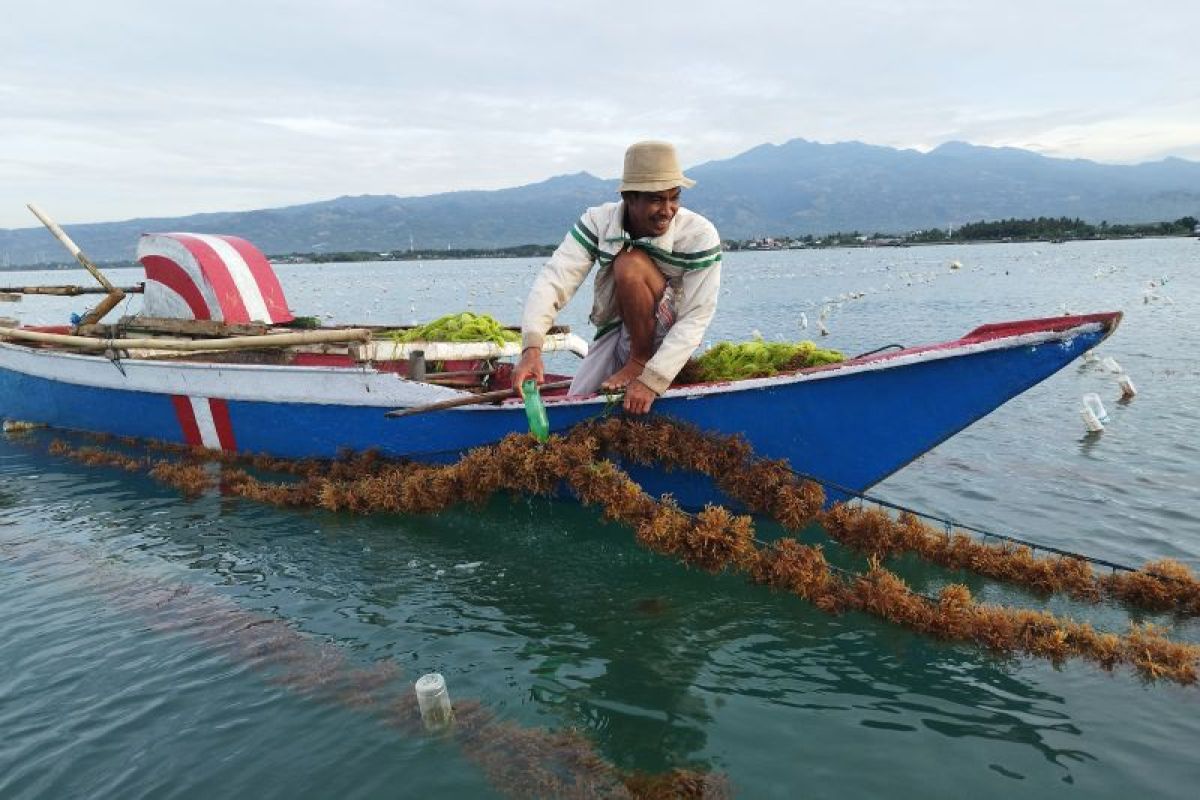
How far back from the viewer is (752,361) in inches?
265

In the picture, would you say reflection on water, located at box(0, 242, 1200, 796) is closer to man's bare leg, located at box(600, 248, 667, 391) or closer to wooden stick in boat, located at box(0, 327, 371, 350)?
man's bare leg, located at box(600, 248, 667, 391)

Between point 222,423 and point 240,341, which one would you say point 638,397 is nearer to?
point 240,341

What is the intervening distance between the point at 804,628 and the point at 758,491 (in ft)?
4.26

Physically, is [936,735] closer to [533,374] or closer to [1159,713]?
[1159,713]

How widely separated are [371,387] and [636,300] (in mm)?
3784

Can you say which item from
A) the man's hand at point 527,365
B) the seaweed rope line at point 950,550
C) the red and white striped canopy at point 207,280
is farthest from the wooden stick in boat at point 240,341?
the seaweed rope line at point 950,550

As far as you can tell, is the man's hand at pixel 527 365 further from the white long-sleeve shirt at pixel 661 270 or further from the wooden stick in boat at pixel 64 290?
the wooden stick in boat at pixel 64 290

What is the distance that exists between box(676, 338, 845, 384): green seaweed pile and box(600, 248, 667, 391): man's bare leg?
0.68 meters

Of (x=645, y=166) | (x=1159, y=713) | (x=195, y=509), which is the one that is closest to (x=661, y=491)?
(x=645, y=166)

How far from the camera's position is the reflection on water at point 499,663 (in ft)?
13.1

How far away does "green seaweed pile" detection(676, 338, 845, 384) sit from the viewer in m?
6.60

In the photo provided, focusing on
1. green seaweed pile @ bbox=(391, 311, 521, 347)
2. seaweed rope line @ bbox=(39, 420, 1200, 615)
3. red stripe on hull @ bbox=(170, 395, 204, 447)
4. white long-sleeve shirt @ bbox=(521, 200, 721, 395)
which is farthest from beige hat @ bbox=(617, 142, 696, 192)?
red stripe on hull @ bbox=(170, 395, 204, 447)

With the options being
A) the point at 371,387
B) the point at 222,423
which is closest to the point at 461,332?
the point at 371,387

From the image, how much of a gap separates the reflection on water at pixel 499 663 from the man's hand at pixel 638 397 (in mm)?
1496
